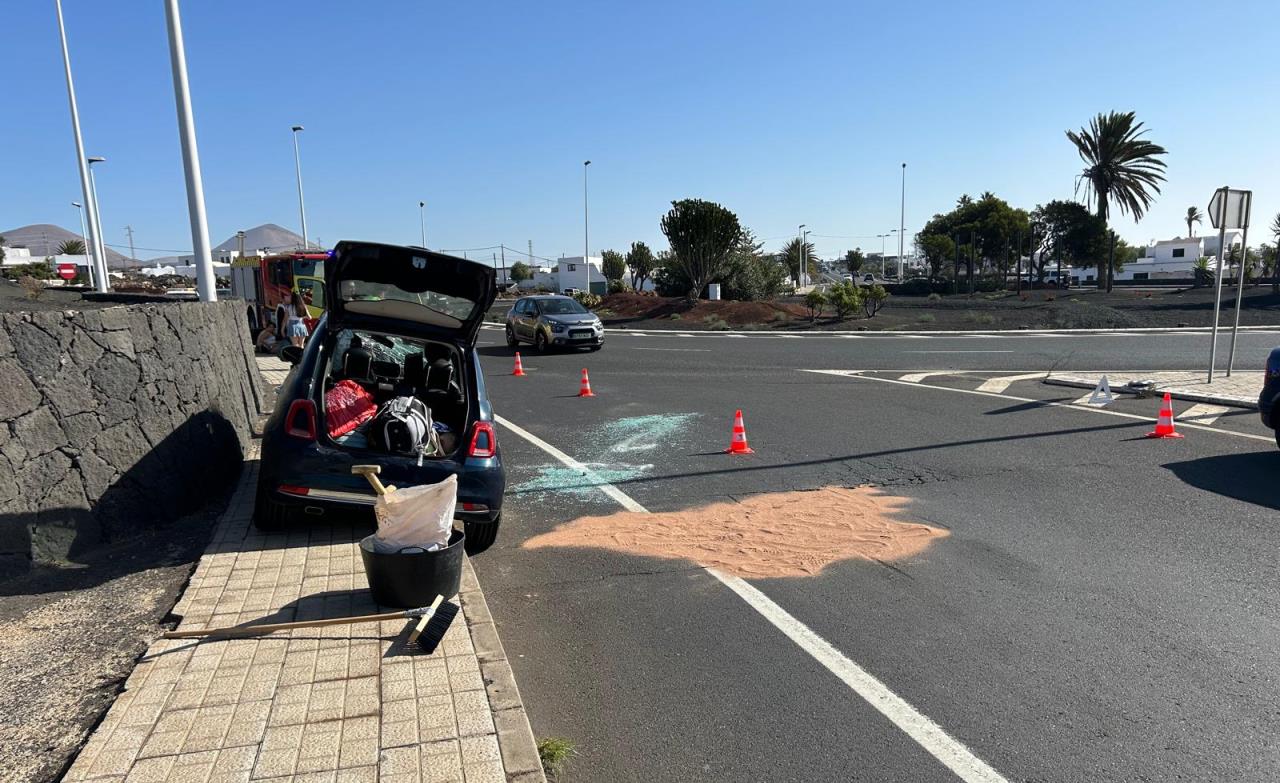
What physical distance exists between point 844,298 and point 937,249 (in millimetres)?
53882

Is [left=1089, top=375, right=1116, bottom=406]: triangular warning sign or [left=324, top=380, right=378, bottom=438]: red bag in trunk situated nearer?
[left=324, top=380, right=378, bottom=438]: red bag in trunk

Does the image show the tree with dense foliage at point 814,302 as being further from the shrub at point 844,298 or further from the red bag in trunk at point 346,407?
the red bag in trunk at point 346,407

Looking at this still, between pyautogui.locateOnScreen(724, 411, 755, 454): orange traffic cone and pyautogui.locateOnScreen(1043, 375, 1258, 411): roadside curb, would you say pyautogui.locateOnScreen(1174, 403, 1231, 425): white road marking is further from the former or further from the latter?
pyautogui.locateOnScreen(724, 411, 755, 454): orange traffic cone

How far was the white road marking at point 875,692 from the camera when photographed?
333 cm

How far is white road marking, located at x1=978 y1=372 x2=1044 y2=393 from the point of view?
14.6 metres

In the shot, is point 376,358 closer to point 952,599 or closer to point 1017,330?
point 952,599

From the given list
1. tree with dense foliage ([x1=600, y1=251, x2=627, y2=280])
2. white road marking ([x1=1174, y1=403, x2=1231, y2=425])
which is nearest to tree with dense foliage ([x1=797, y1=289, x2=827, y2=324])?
white road marking ([x1=1174, y1=403, x2=1231, y2=425])

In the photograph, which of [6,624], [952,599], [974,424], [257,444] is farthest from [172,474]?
[974,424]

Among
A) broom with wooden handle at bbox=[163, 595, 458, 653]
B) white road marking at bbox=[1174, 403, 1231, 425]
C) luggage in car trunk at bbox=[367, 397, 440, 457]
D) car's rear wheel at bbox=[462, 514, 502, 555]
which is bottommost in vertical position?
white road marking at bbox=[1174, 403, 1231, 425]

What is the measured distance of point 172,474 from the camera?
21.3 ft

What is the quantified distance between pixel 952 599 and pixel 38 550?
5.61 meters

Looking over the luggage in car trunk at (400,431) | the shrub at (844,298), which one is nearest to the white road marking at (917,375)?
the luggage in car trunk at (400,431)

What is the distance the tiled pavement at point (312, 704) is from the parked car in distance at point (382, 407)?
33.3 inches

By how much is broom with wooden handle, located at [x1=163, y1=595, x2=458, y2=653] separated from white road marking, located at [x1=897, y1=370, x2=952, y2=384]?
13069mm
